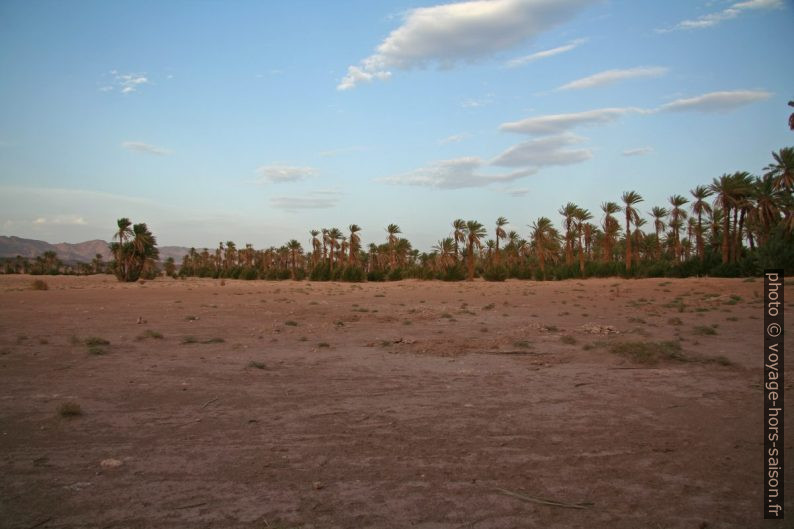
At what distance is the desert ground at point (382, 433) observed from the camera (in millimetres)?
4449

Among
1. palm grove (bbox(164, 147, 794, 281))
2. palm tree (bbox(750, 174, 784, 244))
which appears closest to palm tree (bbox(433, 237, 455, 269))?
palm grove (bbox(164, 147, 794, 281))

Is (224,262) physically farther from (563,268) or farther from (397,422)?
(397,422)

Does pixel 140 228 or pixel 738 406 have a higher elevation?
pixel 140 228

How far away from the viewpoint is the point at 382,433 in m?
6.52

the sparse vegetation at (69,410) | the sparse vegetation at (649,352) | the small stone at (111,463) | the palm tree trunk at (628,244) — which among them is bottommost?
the small stone at (111,463)

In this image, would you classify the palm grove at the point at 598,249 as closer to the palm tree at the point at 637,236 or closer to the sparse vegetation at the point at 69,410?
the palm tree at the point at 637,236

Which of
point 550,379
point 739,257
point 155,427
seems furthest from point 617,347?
point 739,257

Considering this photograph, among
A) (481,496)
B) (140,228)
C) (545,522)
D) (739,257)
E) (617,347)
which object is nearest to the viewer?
(545,522)

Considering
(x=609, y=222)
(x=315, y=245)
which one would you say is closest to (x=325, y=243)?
(x=315, y=245)

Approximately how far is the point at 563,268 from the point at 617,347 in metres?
57.0

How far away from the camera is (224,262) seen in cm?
12569

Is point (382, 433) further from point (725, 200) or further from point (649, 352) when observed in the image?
point (725, 200)

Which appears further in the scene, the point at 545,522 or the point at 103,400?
the point at 103,400

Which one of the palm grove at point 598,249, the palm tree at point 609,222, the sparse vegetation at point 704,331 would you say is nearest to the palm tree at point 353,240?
the palm grove at point 598,249
